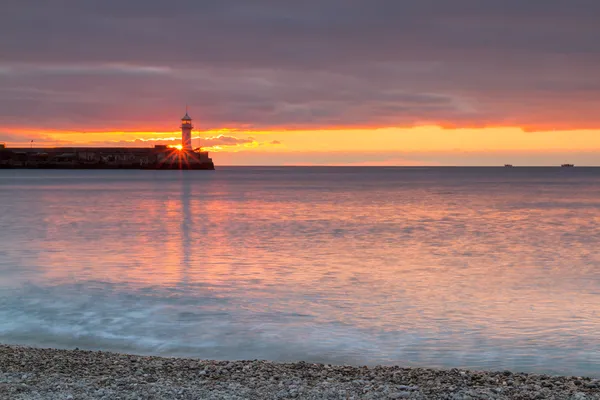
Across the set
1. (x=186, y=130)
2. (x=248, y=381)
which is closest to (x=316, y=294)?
(x=248, y=381)

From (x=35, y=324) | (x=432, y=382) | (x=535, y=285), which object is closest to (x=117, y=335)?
(x=35, y=324)

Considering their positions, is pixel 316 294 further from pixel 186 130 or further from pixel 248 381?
pixel 186 130

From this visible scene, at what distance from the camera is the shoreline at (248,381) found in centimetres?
765

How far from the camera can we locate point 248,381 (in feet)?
27.1

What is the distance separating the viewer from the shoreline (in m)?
7.65

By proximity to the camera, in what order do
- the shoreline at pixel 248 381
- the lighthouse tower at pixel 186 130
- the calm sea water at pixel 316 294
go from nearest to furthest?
1. the shoreline at pixel 248 381
2. the calm sea water at pixel 316 294
3. the lighthouse tower at pixel 186 130

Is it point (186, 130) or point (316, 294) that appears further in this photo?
point (186, 130)

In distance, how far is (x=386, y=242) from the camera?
92.1 feet

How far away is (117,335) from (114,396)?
4.52 m

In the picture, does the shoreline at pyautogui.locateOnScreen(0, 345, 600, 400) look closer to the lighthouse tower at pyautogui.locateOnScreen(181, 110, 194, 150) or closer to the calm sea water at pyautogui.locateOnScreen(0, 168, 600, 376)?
the calm sea water at pyautogui.locateOnScreen(0, 168, 600, 376)

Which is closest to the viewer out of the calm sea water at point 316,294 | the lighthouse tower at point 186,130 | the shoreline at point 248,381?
the shoreline at point 248,381

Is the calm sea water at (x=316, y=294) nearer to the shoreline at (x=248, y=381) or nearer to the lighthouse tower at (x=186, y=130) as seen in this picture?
the shoreline at (x=248, y=381)

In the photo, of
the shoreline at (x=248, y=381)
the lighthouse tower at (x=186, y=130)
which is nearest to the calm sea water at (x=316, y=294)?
the shoreline at (x=248, y=381)

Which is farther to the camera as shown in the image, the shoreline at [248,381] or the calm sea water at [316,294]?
the calm sea water at [316,294]
